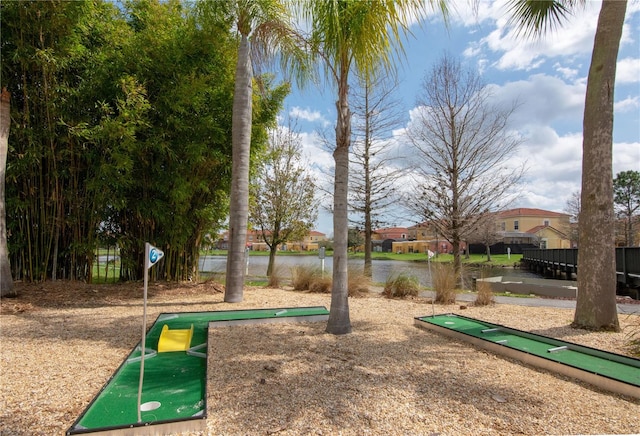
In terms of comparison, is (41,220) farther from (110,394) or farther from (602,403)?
(602,403)

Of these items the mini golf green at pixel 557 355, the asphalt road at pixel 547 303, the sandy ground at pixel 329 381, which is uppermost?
the mini golf green at pixel 557 355

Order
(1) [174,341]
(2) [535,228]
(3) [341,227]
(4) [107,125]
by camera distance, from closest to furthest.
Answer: (1) [174,341], (3) [341,227], (4) [107,125], (2) [535,228]

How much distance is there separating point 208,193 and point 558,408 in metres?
7.83

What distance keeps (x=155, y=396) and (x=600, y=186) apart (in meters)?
6.01

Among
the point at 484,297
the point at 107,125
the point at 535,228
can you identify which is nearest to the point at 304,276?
the point at 484,297

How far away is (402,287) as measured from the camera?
8.42m

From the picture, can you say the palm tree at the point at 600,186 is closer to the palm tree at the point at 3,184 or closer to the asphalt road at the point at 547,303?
the asphalt road at the point at 547,303

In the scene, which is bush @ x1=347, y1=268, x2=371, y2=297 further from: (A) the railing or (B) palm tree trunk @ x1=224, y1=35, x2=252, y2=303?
(A) the railing

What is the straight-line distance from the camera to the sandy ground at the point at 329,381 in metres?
2.37

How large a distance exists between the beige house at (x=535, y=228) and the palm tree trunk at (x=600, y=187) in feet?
123

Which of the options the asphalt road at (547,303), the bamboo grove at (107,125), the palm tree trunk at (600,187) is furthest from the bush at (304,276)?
the palm tree trunk at (600,187)

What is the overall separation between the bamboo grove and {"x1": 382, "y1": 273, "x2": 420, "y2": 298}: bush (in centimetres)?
483

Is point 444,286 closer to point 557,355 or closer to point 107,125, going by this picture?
point 557,355

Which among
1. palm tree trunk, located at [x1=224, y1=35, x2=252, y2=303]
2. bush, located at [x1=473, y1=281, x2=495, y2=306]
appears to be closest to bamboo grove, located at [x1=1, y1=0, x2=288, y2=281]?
palm tree trunk, located at [x1=224, y1=35, x2=252, y2=303]
